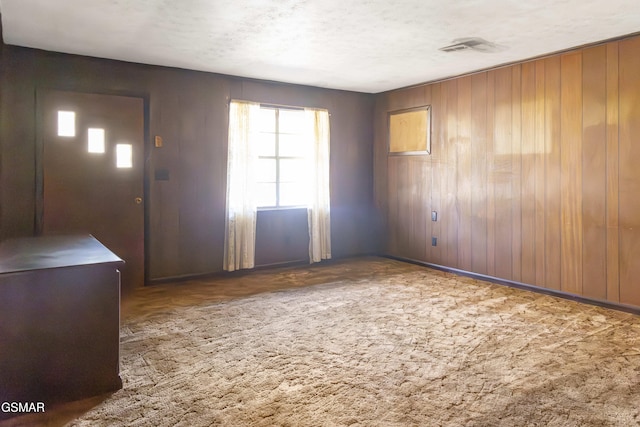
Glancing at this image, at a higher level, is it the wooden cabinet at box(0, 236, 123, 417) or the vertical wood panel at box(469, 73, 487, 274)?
the vertical wood panel at box(469, 73, 487, 274)

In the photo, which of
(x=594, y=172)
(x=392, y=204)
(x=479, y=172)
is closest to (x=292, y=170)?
(x=392, y=204)

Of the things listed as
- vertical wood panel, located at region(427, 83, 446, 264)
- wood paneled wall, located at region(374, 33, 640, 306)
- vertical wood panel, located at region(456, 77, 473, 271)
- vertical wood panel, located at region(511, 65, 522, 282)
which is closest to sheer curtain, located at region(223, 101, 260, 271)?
wood paneled wall, located at region(374, 33, 640, 306)

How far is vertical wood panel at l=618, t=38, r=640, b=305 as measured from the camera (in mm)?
3906

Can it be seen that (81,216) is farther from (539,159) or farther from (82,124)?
(539,159)

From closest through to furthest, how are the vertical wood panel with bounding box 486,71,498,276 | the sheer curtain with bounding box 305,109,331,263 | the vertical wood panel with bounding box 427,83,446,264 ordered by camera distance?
the vertical wood panel with bounding box 486,71,498,276
the vertical wood panel with bounding box 427,83,446,264
the sheer curtain with bounding box 305,109,331,263

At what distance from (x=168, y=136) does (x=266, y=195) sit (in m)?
1.46

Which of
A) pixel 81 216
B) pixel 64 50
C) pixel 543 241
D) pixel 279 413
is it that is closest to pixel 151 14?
pixel 64 50

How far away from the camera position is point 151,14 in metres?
3.40

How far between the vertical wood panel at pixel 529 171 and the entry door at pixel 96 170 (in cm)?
418

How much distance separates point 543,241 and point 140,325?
13.1ft

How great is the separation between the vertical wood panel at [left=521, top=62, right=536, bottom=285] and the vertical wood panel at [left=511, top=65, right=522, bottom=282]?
0.12ft

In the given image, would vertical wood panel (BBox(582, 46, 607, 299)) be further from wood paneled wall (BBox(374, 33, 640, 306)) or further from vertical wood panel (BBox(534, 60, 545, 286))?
vertical wood panel (BBox(534, 60, 545, 286))

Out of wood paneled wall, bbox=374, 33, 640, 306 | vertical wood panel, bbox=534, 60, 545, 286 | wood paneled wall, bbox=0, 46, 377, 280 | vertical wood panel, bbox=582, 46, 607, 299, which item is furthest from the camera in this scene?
vertical wood panel, bbox=534, 60, 545, 286

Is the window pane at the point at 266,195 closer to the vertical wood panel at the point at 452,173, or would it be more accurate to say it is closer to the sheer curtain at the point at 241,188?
the sheer curtain at the point at 241,188
